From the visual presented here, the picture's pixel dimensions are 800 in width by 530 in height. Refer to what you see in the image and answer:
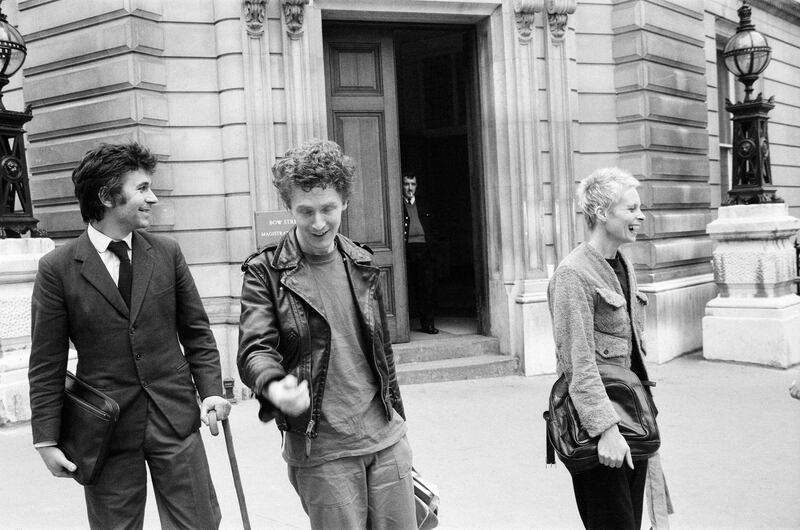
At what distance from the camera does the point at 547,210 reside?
9.41m

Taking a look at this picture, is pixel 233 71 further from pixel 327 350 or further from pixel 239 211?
pixel 327 350

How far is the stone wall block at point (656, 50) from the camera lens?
1008 centimetres

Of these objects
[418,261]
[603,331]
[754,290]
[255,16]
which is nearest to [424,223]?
[418,261]

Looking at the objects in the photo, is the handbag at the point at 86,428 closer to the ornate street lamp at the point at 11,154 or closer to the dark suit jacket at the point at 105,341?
the dark suit jacket at the point at 105,341

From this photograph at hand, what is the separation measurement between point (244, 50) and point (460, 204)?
9562 mm

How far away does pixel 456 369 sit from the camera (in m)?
8.86

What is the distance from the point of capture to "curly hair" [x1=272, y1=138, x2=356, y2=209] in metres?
2.62

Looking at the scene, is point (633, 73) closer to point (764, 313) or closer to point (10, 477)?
point (764, 313)

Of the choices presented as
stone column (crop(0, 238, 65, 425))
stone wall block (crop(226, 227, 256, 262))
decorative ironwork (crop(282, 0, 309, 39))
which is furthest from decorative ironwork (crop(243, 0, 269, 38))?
stone column (crop(0, 238, 65, 425))

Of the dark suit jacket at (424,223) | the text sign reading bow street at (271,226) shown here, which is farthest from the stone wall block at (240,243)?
the dark suit jacket at (424,223)

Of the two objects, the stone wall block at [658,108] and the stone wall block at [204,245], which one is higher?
the stone wall block at [658,108]

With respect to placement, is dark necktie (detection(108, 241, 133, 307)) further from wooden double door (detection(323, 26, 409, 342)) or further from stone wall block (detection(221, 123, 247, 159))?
wooden double door (detection(323, 26, 409, 342))

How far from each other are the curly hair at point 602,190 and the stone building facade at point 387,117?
524 centimetres

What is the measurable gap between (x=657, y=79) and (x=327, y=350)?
8874mm
